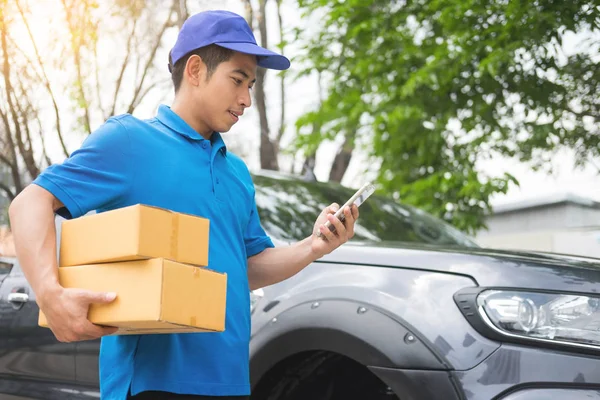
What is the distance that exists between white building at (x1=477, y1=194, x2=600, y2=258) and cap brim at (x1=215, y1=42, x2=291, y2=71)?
1642 cm

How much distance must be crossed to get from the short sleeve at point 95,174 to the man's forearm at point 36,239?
56 mm

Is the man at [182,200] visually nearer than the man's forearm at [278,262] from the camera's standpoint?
Yes

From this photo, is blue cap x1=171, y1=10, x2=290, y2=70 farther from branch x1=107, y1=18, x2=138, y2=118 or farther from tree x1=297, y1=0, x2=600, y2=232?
branch x1=107, y1=18, x2=138, y2=118

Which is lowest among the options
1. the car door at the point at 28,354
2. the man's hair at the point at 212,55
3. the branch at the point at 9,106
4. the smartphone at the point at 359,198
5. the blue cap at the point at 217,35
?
the car door at the point at 28,354

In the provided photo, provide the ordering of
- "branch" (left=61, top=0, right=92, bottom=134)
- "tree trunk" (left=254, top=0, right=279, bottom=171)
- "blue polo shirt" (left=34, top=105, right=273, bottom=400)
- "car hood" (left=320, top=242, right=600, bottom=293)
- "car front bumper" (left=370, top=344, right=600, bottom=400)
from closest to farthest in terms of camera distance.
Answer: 1. "blue polo shirt" (left=34, top=105, right=273, bottom=400)
2. "car front bumper" (left=370, top=344, right=600, bottom=400)
3. "car hood" (left=320, top=242, right=600, bottom=293)
4. "branch" (left=61, top=0, right=92, bottom=134)
5. "tree trunk" (left=254, top=0, right=279, bottom=171)

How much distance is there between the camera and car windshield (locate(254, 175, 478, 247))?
3336mm

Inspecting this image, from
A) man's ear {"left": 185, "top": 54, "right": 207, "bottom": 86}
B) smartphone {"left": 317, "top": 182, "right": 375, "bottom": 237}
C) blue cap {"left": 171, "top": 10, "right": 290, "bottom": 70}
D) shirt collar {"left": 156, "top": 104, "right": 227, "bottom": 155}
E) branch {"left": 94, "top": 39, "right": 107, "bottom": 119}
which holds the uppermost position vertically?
branch {"left": 94, "top": 39, "right": 107, "bottom": 119}

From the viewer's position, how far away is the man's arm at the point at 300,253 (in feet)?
7.02

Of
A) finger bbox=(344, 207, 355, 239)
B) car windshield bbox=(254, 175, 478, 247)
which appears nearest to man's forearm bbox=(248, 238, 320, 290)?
finger bbox=(344, 207, 355, 239)

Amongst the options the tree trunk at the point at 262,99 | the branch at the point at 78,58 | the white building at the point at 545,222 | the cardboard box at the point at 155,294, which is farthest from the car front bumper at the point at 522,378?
the white building at the point at 545,222

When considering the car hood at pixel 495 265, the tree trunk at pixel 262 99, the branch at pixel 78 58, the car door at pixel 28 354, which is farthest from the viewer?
the tree trunk at pixel 262 99

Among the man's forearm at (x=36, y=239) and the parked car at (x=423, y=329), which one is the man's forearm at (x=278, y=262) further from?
the man's forearm at (x=36, y=239)

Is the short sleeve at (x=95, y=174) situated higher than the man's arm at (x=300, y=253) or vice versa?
the short sleeve at (x=95, y=174)

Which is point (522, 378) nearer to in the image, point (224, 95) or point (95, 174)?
point (224, 95)
